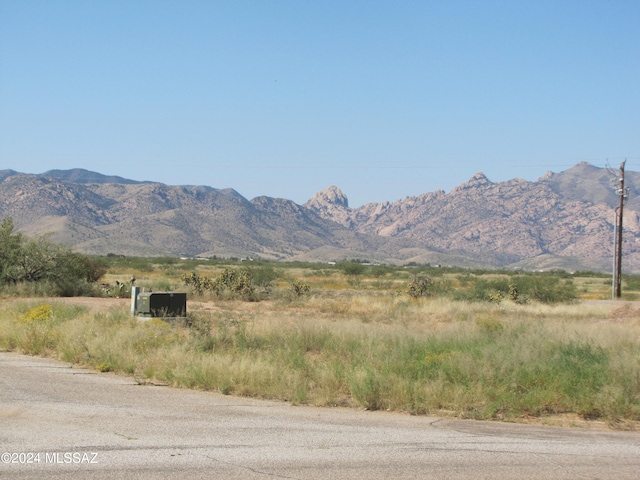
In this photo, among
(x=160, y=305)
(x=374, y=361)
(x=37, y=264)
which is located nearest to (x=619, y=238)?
(x=160, y=305)

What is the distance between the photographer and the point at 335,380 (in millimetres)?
13594

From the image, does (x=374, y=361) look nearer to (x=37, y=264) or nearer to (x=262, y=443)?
(x=262, y=443)

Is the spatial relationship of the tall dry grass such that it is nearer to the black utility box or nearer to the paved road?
the paved road

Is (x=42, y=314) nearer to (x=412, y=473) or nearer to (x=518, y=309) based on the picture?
(x=412, y=473)

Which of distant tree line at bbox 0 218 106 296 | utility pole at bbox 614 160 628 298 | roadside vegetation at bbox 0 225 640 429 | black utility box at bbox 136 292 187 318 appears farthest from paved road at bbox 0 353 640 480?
utility pole at bbox 614 160 628 298

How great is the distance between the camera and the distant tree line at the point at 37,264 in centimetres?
3644

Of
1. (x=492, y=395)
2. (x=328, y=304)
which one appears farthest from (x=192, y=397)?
(x=328, y=304)

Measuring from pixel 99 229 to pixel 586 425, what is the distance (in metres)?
182

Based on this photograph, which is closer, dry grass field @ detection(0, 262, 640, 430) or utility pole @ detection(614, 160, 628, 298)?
dry grass field @ detection(0, 262, 640, 430)

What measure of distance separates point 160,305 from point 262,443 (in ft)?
50.4

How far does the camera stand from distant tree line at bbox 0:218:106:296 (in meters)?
36.4

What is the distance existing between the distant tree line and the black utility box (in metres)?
14.4

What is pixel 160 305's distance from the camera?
23906 millimetres

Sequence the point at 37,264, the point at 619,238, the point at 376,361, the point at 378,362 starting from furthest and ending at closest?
the point at 619,238 < the point at 37,264 < the point at 376,361 < the point at 378,362
